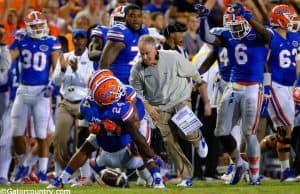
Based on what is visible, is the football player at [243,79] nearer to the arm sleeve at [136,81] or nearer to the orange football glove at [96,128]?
the arm sleeve at [136,81]

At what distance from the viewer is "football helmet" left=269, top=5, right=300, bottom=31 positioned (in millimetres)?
13453

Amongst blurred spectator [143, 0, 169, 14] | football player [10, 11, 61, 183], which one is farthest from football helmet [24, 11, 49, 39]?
blurred spectator [143, 0, 169, 14]

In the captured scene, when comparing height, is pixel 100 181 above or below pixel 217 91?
below

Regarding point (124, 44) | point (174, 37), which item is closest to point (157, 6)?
point (174, 37)

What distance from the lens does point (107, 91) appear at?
11.7 m

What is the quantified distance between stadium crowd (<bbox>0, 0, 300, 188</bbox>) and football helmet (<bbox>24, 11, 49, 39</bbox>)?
0.01 meters

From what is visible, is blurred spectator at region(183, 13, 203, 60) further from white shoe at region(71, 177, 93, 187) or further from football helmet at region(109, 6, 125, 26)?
white shoe at region(71, 177, 93, 187)

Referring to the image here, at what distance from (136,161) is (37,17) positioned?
325 centimetres

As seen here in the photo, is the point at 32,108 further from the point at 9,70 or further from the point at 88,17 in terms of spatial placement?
the point at 88,17

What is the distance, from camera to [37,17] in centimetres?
1470

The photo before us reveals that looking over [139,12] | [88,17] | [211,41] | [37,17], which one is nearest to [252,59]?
[211,41]

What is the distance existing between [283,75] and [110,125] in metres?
2.89

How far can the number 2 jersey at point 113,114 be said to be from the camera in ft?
38.2

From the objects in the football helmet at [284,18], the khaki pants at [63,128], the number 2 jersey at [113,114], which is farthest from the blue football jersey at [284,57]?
the khaki pants at [63,128]
